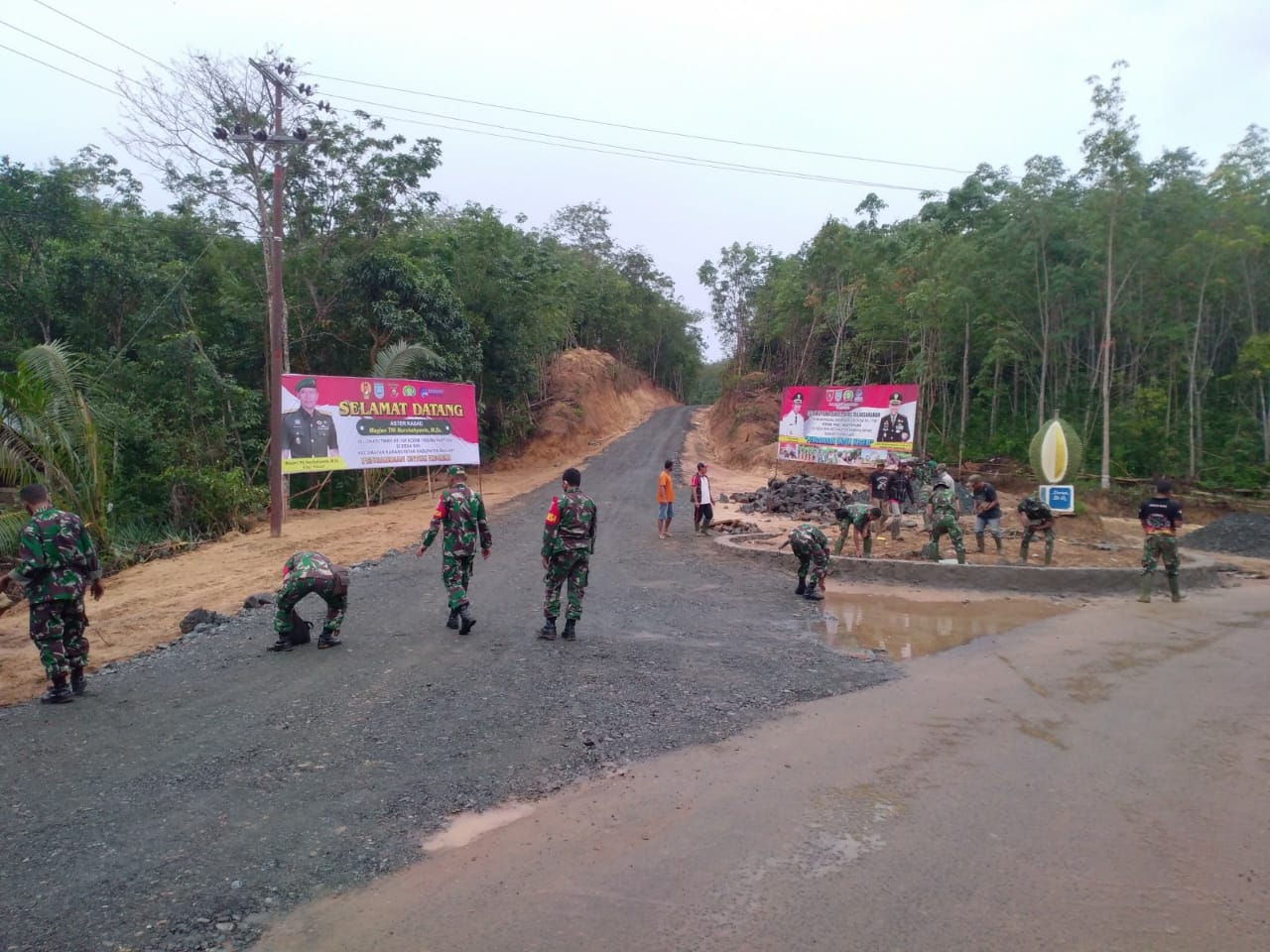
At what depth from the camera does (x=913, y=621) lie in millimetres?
9391

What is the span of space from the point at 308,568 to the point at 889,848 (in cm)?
534

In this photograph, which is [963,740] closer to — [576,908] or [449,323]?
[576,908]

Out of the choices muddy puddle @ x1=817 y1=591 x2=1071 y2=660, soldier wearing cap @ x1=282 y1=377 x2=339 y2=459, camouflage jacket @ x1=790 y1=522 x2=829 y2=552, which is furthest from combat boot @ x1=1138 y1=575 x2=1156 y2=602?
soldier wearing cap @ x1=282 y1=377 x2=339 y2=459

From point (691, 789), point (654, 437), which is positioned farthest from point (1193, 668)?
point (654, 437)

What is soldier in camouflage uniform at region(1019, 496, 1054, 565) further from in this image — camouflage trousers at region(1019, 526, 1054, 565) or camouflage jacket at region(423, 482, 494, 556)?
camouflage jacket at region(423, 482, 494, 556)

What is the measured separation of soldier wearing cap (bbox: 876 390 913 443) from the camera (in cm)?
2053

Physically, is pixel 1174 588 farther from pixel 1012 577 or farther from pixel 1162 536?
pixel 1012 577

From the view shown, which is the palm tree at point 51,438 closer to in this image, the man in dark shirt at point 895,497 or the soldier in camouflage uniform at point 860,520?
the soldier in camouflage uniform at point 860,520

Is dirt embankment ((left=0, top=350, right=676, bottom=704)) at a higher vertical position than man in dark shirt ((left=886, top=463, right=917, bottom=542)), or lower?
lower

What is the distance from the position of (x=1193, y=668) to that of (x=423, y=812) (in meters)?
6.92

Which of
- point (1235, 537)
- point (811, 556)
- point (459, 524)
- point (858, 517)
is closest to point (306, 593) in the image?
point (459, 524)

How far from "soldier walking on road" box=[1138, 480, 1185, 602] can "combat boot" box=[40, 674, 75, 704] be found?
11.7 meters

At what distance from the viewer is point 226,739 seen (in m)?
5.17

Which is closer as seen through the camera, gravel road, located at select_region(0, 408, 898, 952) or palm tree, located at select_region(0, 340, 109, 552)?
gravel road, located at select_region(0, 408, 898, 952)
